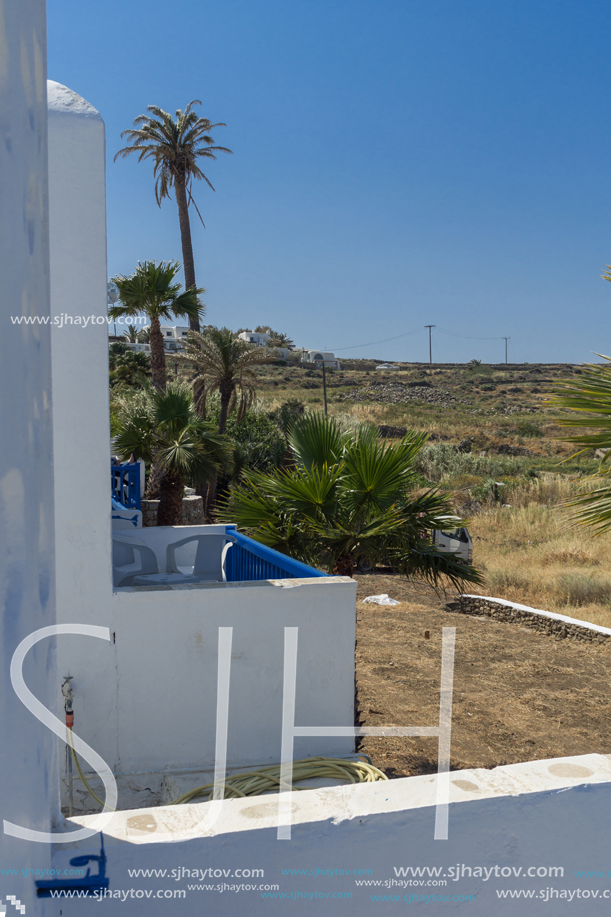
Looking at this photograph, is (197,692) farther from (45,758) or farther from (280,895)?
(45,758)

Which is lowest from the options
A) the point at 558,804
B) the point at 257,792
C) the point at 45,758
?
the point at 257,792

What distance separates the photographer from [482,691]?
7195 millimetres

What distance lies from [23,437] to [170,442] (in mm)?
10761

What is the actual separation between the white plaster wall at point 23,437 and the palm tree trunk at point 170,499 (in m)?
10.6

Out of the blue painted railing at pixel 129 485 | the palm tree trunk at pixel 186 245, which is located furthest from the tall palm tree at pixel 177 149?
the blue painted railing at pixel 129 485

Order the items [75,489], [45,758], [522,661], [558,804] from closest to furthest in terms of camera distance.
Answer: [45,758]
[558,804]
[75,489]
[522,661]

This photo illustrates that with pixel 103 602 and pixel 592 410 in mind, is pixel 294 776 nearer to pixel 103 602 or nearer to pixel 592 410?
pixel 103 602

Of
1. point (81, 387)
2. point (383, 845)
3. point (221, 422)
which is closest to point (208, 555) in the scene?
point (81, 387)

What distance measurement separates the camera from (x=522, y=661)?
26.9ft

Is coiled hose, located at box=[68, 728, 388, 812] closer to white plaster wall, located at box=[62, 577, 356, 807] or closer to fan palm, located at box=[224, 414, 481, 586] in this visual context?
white plaster wall, located at box=[62, 577, 356, 807]

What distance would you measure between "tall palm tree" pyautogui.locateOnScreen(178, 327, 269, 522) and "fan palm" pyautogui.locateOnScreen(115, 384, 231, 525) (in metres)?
4.10

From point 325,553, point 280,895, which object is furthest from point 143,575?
point 280,895

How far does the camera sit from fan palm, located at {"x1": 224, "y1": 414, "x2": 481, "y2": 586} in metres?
5.51

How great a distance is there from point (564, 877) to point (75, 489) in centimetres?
291
